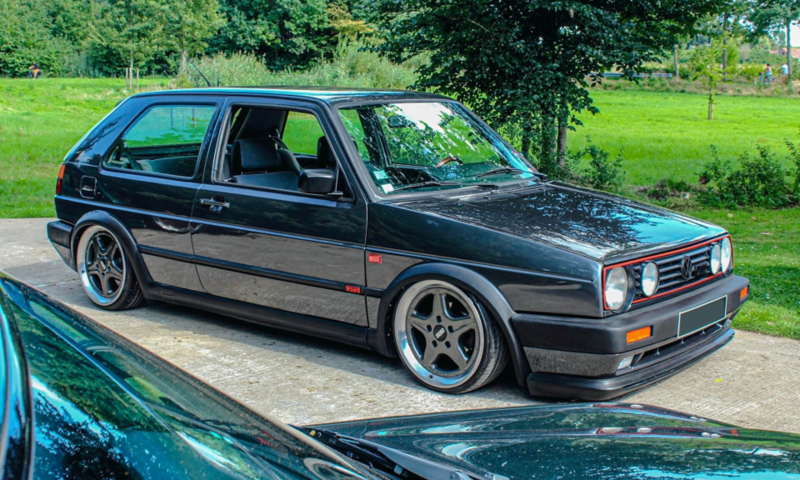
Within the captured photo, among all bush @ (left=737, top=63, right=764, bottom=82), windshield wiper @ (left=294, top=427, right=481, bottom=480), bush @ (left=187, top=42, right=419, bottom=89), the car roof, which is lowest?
windshield wiper @ (left=294, top=427, right=481, bottom=480)

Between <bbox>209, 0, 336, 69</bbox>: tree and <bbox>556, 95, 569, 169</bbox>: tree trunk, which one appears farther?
<bbox>209, 0, 336, 69</bbox>: tree

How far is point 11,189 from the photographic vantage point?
12.3 metres

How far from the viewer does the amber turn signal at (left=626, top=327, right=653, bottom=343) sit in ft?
12.9

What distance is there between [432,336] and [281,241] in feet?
3.83

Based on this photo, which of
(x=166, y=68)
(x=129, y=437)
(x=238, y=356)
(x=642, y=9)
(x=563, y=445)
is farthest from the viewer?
(x=166, y=68)

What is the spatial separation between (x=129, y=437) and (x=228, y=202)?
12.8ft

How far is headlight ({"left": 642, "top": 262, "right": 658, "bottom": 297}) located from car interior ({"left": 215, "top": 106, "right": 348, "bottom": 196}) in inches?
87.3

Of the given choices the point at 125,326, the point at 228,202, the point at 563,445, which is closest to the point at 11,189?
the point at 125,326

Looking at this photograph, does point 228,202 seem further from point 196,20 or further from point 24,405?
point 196,20

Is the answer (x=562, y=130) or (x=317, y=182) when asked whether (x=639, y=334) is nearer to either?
(x=317, y=182)

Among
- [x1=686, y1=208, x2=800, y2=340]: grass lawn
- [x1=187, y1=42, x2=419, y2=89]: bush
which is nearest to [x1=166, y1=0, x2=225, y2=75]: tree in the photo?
[x1=187, y1=42, x2=419, y2=89]: bush

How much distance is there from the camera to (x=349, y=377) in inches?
186

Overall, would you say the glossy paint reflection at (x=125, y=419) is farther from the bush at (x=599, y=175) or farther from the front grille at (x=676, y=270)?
the bush at (x=599, y=175)

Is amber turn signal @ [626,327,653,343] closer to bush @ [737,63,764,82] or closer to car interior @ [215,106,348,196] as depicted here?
car interior @ [215,106,348,196]
